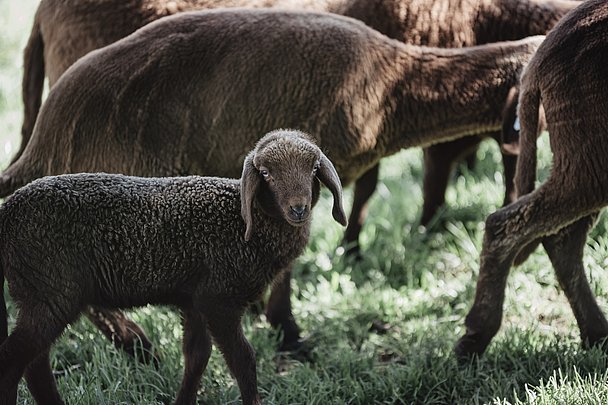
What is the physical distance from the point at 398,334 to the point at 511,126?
151 centimetres

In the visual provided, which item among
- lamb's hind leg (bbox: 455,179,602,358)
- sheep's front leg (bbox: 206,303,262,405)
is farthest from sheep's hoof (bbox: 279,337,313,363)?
sheep's front leg (bbox: 206,303,262,405)

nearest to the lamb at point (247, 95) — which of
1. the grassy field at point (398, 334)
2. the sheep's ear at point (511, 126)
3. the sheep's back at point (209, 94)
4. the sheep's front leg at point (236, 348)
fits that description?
the sheep's back at point (209, 94)

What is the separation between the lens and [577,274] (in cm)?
566

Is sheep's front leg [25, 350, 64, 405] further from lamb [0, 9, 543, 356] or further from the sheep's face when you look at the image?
the sheep's face

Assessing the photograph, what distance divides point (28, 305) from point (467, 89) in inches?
122

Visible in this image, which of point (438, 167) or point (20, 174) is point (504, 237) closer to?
point (438, 167)

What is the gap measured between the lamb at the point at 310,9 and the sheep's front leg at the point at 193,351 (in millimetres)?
2509

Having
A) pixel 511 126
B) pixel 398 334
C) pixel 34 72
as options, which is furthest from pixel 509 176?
pixel 34 72

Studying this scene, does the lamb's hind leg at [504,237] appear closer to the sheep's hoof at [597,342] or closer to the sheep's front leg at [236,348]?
the sheep's hoof at [597,342]

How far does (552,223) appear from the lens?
17.5 feet

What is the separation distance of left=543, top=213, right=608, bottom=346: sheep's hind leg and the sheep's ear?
62 cm

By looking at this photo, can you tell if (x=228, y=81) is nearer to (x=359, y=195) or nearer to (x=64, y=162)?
(x=64, y=162)

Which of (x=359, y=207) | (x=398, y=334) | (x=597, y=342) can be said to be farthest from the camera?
(x=359, y=207)

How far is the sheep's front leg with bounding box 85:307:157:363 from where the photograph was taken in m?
5.58
